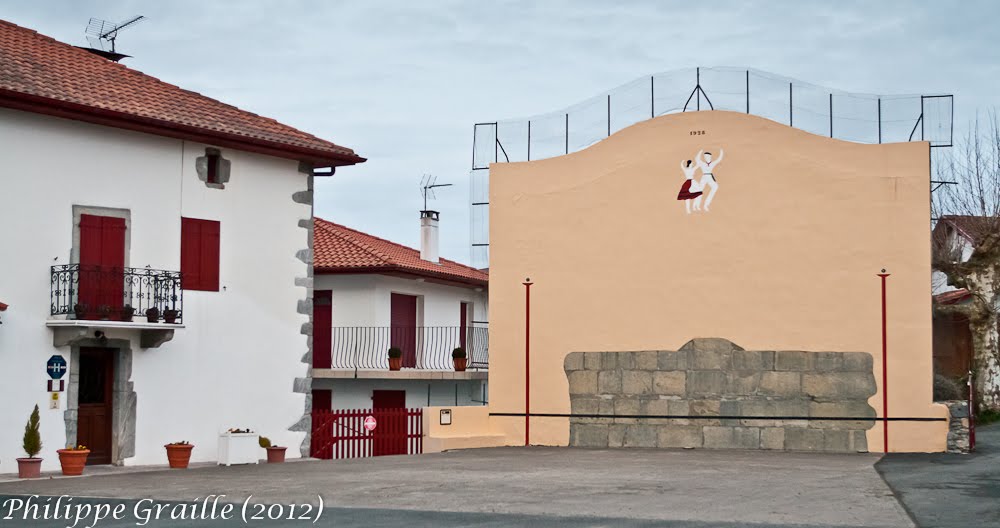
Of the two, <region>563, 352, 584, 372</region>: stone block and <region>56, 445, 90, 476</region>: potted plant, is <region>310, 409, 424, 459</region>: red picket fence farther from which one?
<region>56, 445, 90, 476</region>: potted plant

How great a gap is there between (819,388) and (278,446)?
9648 mm

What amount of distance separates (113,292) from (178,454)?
2799 mm

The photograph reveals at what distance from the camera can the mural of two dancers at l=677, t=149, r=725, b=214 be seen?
22141mm

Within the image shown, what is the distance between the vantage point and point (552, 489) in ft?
47.0

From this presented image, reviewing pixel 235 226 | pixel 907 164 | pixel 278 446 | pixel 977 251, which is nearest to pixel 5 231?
pixel 235 226

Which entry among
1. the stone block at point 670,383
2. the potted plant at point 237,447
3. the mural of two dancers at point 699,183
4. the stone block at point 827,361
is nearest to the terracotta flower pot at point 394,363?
the stone block at point 670,383

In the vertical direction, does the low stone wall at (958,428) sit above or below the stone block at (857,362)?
below

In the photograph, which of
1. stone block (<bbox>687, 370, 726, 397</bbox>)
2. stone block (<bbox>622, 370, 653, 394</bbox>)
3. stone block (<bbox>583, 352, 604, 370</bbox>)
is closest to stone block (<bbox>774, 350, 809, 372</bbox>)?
stone block (<bbox>687, 370, 726, 397</bbox>)

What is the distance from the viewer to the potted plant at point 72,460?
17.5 metres

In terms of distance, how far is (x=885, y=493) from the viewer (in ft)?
45.4

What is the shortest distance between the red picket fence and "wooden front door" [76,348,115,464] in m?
4.40

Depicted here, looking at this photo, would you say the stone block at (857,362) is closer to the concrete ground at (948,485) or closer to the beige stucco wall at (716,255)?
the beige stucco wall at (716,255)

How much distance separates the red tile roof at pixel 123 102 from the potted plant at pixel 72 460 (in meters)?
5.18

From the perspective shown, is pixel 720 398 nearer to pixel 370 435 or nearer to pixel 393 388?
pixel 370 435
